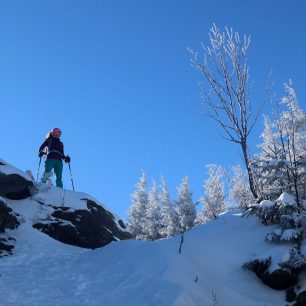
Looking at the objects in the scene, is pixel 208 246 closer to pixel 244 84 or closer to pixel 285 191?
pixel 285 191

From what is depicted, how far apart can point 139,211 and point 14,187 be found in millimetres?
23251

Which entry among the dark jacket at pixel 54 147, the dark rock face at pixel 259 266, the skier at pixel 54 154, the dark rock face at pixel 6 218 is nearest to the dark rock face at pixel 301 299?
the dark rock face at pixel 259 266

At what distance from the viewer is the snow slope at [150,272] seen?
755cm

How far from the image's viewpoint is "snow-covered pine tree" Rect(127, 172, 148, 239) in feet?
114

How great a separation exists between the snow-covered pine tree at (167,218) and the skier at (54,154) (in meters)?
15.0

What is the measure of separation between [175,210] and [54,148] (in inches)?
696

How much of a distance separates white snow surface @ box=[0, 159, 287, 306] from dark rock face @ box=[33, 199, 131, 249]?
1.12 meters

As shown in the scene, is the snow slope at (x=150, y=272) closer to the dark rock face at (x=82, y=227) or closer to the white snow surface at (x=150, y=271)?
the white snow surface at (x=150, y=271)

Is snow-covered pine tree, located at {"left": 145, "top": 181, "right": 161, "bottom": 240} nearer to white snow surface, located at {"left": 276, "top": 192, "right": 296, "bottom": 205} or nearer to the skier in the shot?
the skier

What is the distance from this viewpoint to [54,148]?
55.1ft

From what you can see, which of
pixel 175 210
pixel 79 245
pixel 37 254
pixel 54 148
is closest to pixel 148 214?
pixel 175 210

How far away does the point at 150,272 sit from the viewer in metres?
8.29

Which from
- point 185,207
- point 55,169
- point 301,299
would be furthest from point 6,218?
point 185,207

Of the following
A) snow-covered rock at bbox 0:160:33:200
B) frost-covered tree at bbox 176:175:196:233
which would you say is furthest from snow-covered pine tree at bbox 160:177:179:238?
snow-covered rock at bbox 0:160:33:200
